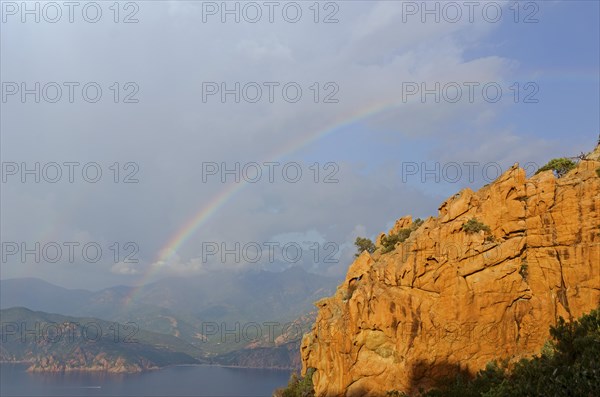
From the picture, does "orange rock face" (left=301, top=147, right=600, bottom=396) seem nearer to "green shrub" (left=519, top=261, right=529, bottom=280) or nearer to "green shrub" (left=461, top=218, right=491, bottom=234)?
"green shrub" (left=519, top=261, right=529, bottom=280)

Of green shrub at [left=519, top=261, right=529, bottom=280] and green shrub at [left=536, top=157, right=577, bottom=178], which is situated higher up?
green shrub at [left=536, top=157, right=577, bottom=178]

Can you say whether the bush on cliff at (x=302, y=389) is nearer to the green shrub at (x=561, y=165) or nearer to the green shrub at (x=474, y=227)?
the green shrub at (x=474, y=227)

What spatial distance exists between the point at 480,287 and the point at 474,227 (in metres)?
6.02

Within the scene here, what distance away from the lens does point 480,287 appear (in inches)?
1775

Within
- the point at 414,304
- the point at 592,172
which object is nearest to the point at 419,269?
the point at 414,304

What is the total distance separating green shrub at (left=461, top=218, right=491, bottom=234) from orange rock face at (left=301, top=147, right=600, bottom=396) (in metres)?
0.35

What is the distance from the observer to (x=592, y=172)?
44.7 metres

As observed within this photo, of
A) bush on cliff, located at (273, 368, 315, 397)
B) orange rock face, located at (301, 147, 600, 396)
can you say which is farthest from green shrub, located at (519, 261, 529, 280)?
bush on cliff, located at (273, 368, 315, 397)

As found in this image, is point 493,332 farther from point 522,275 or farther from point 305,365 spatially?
point 305,365

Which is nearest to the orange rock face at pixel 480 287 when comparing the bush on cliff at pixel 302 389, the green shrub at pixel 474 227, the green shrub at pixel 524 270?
the green shrub at pixel 524 270

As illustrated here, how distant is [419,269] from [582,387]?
965 inches

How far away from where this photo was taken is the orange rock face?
142 ft

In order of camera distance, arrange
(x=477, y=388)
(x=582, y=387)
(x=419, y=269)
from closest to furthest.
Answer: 1. (x=582, y=387)
2. (x=477, y=388)
3. (x=419, y=269)

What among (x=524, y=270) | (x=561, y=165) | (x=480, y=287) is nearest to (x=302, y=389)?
(x=480, y=287)
